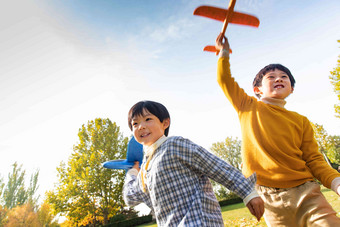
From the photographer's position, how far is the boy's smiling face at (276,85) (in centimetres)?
193

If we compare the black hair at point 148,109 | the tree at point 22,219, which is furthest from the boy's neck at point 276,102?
the tree at point 22,219

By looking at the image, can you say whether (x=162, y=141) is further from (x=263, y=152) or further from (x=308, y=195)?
(x=308, y=195)

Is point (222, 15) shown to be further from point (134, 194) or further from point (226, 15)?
point (134, 194)

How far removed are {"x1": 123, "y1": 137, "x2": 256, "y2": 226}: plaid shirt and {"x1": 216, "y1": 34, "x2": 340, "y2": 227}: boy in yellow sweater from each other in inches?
15.6

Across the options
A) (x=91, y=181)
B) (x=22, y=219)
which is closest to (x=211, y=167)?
(x=91, y=181)

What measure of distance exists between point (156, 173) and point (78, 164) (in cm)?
1584

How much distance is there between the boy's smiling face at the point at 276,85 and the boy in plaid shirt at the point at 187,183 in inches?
37.6

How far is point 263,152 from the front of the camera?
1.65 m

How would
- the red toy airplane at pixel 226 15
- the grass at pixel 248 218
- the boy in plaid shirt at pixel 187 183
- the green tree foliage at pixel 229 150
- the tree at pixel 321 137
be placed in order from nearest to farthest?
the boy in plaid shirt at pixel 187 183 < the red toy airplane at pixel 226 15 < the grass at pixel 248 218 < the tree at pixel 321 137 < the green tree foliage at pixel 229 150

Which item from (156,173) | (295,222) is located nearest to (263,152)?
(295,222)

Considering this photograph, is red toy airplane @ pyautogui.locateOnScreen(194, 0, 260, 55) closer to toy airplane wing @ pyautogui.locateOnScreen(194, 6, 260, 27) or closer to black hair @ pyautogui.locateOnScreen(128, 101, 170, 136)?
toy airplane wing @ pyautogui.locateOnScreen(194, 6, 260, 27)

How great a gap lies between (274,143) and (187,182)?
0.86 meters

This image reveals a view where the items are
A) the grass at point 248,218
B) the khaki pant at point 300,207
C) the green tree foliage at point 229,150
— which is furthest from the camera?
the green tree foliage at point 229,150

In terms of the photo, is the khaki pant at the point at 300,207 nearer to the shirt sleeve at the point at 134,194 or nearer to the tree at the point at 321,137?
the shirt sleeve at the point at 134,194
